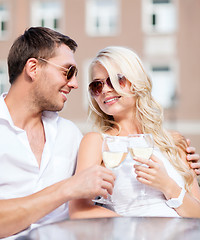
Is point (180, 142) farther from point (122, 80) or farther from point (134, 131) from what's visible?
point (122, 80)

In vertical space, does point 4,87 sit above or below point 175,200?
below

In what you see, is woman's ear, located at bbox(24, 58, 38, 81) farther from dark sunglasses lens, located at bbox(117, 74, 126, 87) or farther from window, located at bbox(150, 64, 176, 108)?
window, located at bbox(150, 64, 176, 108)

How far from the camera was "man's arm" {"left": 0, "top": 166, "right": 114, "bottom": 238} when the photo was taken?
1.82m

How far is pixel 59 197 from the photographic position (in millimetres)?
1849

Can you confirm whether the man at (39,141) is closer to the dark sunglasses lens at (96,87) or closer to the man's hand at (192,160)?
the dark sunglasses lens at (96,87)

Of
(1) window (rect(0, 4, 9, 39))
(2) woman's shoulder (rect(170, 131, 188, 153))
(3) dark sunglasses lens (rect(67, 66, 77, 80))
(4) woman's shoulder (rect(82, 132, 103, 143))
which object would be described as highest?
(1) window (rect(0, 4, 9, 39))

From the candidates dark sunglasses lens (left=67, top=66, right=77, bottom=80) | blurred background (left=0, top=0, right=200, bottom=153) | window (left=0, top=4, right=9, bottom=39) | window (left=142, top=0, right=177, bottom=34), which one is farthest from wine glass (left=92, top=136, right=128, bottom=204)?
window (left=0, top=4, right=9, bottom=39)

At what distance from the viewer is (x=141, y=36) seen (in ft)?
48.1

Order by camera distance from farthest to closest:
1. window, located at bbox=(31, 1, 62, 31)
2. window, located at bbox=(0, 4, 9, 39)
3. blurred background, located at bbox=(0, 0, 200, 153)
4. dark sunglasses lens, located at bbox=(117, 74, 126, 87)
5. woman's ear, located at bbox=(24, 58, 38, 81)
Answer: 1. window, located at bbox=(0, 4, 9, 39)
2. window, located at bbox=(31, 1, 62, 31)
3. blurred background, located at bbox=(0, 0, 200, 153)
4. woman's ear, located at bbox=(24, 58, 38, 81)
5. dark sunglasses lens, located at bbox=(117, 74, 126, 87)

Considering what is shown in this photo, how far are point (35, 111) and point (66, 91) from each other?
0.87ft

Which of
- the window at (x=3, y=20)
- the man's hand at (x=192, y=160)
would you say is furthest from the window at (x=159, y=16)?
the man's hand at (x=192, y=160)

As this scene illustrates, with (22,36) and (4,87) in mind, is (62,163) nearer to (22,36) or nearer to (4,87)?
(22,36)

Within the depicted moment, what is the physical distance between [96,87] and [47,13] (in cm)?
1333

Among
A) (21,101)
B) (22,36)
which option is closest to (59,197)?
(21,101)
